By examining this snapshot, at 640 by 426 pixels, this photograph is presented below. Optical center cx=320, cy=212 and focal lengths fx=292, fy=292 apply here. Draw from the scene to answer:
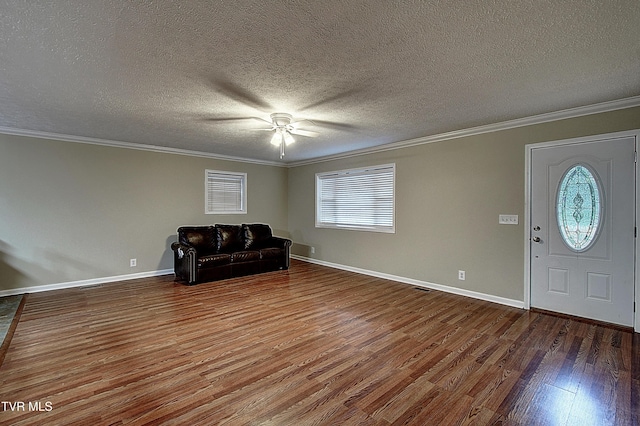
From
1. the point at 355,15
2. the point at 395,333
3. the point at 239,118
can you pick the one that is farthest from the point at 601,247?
the point at 239,118

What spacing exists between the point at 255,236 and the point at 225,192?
1.26 m

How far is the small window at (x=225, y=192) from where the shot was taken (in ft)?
20.8

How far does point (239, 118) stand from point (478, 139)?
3.37 meters

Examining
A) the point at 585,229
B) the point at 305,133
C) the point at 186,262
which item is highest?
the point at 305,133

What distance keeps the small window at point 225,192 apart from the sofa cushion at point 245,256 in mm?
1390

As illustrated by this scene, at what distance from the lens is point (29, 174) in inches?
174

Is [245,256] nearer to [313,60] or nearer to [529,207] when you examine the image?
[313,60]

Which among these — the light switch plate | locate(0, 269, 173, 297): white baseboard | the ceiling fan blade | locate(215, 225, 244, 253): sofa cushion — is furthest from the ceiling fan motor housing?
locate(0, 269, 173, 297): white baseboard

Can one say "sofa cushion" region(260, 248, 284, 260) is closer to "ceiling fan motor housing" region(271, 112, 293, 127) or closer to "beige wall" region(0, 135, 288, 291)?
"beige wall" region(0, 135, 288, 291)

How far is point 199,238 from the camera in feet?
18.4

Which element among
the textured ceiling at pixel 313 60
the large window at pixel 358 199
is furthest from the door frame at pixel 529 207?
the large window at pixel 358 199

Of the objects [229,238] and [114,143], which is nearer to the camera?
[114,143]

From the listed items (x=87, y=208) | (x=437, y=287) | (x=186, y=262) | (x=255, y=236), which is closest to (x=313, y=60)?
(x=437, y=287)

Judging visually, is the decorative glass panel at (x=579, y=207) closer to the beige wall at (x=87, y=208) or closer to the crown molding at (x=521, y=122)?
the crown molding at (x=521, y=122)
